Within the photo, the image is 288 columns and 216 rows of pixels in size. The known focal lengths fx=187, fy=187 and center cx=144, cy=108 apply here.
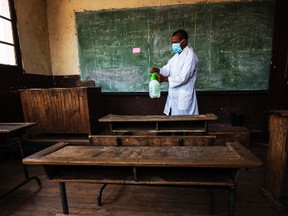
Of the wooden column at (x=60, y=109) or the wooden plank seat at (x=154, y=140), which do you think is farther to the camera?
the wooden column at (x=60, y=109)

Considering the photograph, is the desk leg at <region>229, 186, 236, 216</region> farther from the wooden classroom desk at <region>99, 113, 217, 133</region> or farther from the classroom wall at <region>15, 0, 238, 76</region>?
the classroom wall at <region>15, 0, 238, 76</region>

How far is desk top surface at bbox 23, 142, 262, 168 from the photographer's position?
90 centimetres

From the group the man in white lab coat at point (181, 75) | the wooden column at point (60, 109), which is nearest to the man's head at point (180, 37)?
the man in white lab coat at point (181, 75)

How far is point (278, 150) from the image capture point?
1.59 meters

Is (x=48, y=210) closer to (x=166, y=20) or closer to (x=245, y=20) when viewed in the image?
(x=166, y=20)

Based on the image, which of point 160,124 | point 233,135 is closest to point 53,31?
point 160,124

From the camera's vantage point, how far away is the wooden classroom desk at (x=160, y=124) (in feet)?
6.31

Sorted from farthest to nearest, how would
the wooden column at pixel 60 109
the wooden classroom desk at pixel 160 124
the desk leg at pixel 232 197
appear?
the wooden column at pixel 60 109 < the wooden classroom desk at pixel 160 124 < the desk leg at pixel 232 197

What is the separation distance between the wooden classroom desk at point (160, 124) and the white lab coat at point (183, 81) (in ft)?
1.78

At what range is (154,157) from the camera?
1.00 meters

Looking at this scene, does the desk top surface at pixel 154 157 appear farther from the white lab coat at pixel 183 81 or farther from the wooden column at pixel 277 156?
the white lab coat at pixel 183 81

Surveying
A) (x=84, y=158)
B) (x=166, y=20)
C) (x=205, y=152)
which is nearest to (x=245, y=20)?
(x=166, y=20)

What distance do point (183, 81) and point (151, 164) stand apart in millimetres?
1747

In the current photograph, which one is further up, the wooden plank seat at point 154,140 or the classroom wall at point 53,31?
the classroom wall at point 53,31
